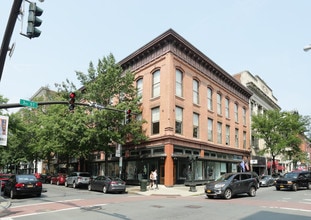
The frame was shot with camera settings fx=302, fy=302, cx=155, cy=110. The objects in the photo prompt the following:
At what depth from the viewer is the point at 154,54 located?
105 ft

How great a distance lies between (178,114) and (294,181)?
12.1 metres

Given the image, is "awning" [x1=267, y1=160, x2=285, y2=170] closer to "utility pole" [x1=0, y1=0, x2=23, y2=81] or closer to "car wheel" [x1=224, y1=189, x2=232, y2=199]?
"car wheel" [x1=224, y1=189, x2=232, y2=199]

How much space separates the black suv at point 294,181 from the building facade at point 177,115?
24.9 feet

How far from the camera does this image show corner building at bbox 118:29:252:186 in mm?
29062

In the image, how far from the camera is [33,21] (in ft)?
26.1

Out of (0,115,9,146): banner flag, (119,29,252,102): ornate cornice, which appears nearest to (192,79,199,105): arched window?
(119,29,252,102): ornate cornice

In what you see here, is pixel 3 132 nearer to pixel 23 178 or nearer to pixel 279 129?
pixel 23 178

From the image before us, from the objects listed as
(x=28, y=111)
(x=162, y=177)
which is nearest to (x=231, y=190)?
(x=162, y=177)

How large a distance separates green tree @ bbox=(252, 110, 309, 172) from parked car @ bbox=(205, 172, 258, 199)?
2430cm

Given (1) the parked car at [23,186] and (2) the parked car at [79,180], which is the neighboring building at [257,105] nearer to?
(2) the parked car at [79,180]

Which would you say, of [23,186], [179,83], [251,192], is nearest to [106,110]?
[179,83]

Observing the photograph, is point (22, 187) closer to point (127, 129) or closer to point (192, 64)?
point (127, 129)

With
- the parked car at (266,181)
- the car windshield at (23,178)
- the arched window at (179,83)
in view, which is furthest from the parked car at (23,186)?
the parked car at (266,181)

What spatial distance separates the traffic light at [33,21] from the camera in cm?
794
